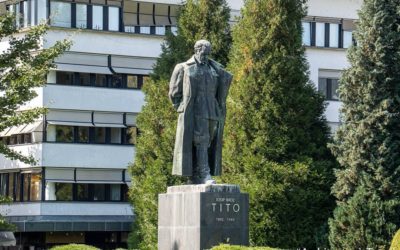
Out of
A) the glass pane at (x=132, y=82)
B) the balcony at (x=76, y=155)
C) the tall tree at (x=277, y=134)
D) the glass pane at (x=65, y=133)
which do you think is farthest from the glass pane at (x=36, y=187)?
the tall tree at (x=277, y=134)

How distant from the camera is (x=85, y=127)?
6081 cm

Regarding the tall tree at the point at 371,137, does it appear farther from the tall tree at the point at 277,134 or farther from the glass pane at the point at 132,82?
the glass pane at the point at 132,82

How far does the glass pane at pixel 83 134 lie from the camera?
2393 inches

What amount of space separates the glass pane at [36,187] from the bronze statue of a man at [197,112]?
A: 29.9 meters

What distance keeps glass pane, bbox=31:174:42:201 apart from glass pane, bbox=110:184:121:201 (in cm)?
385

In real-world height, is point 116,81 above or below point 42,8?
below

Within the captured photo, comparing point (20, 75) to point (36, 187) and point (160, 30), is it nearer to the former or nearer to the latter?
point (36, 187)

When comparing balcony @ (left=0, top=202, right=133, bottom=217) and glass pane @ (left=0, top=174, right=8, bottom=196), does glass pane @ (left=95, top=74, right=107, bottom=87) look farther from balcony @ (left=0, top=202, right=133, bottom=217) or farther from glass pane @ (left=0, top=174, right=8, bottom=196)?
glass pane @ (left=0, top=174, right=8, bottom=196)

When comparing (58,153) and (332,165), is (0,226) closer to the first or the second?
(332,165)

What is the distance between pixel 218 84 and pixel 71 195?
1212 inches

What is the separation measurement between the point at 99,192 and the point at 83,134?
3010 millimetres

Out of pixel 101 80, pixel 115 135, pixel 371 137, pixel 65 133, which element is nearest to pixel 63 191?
pixel 65 133

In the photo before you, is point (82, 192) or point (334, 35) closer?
point (82, 192)

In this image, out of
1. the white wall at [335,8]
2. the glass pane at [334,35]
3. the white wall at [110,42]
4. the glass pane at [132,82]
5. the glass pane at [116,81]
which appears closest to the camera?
the white wall at [110,42]
